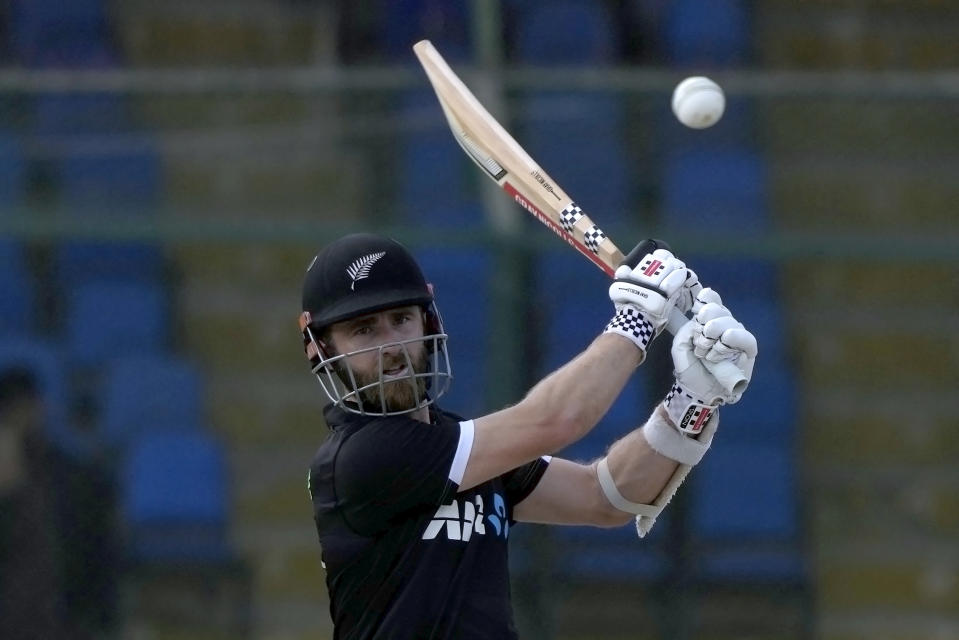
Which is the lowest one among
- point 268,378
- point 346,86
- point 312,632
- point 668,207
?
point 312,632

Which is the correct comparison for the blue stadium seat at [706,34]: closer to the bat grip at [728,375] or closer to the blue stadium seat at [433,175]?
the blue stadium seat at [433,175]

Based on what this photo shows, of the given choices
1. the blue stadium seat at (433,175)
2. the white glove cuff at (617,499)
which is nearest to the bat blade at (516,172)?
the white glove cuff at (617,499)

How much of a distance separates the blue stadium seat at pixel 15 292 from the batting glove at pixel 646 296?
3.64m

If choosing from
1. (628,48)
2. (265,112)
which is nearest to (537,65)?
(628,48)

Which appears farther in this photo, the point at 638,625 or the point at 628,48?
the point at 628,48

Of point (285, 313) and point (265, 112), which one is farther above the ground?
point (265, 112)

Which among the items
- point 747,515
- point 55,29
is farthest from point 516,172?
point 55,29

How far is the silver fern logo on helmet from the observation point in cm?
372

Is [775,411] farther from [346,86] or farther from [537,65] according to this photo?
[346,86]

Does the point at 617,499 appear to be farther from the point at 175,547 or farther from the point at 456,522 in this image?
the point at 175,547

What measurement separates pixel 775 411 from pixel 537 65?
66.6 inches

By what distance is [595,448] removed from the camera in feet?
21.9

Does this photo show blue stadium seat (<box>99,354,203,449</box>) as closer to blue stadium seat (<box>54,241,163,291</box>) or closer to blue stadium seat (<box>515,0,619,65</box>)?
blue stadium seat (<box>54,241,163,291</box>)

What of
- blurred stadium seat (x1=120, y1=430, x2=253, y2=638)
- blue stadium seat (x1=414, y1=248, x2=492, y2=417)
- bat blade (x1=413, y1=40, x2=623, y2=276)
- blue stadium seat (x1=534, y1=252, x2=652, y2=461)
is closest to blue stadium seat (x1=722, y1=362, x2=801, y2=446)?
blue stadium seat (x1=534, y1=252, x2=652, y2=461)
